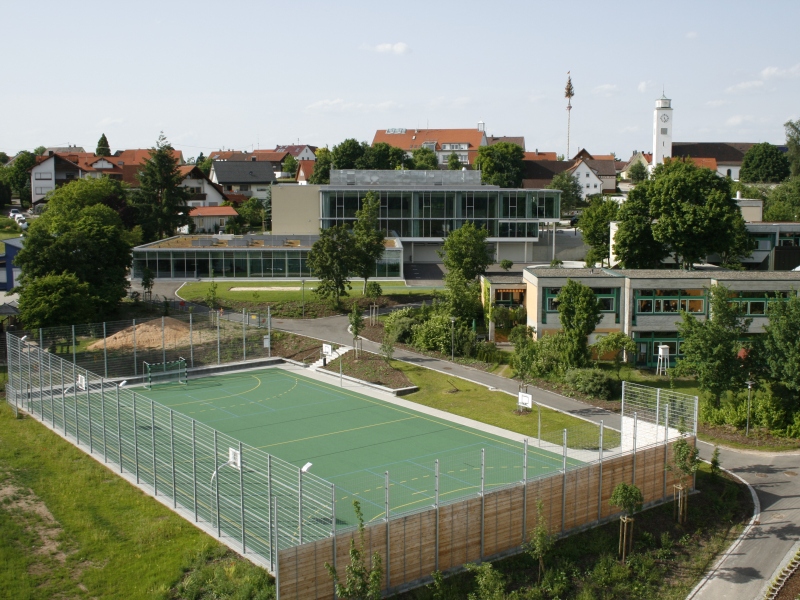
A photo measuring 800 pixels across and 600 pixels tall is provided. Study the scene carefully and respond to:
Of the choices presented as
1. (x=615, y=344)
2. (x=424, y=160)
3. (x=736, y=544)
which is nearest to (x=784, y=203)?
(x=424, y=160)

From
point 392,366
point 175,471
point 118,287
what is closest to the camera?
point 175,471

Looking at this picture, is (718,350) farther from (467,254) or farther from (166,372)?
(166,372)

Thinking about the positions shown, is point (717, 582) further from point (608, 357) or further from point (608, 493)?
point (608, 357)

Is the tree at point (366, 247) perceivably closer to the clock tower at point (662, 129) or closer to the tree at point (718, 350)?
the tree at point (718, 350)

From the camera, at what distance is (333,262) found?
49.9m

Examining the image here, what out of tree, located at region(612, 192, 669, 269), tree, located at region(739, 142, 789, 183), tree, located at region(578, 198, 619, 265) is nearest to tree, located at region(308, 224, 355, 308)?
tree, located at region(612, 192, 669, 269)

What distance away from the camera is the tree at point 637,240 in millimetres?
51688

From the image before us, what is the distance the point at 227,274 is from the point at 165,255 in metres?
4.61

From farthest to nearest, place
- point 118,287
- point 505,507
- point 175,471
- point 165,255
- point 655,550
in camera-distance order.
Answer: point 165,255 → point 118,287 → point 175,471 → point 655,550 → point 505,507

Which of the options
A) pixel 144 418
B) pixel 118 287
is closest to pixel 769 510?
pixel 144 418

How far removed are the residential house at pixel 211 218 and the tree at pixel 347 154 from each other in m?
16.8

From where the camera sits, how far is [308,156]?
153m

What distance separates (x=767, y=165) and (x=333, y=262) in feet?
246

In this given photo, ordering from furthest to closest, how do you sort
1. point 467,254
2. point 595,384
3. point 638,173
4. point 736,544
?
1. point 638,173
2. point 467,254
3. point 595,384
4. point 736,544
